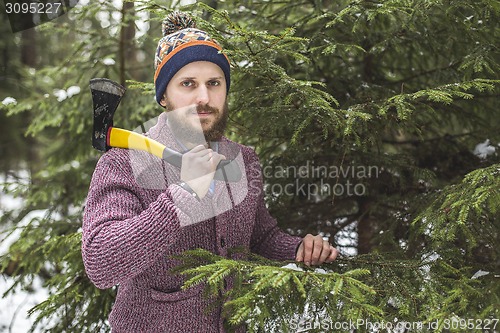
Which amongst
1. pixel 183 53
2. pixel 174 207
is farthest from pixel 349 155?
pixel 174 207

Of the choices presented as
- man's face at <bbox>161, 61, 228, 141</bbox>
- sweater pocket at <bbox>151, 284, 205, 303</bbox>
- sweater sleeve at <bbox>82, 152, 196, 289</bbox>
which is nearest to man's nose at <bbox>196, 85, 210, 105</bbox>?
man's face at <bbox>161, 61, 228, 141</bbox>

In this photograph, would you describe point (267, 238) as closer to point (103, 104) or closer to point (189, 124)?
point (189, 124)

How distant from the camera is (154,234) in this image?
2209 mm

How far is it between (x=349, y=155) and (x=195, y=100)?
129 centimetres

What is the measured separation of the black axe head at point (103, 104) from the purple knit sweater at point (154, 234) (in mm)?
116

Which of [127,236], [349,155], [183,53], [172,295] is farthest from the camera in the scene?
[349,155]

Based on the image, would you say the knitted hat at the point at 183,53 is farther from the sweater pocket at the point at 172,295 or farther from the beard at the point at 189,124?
the sweater pocket at the point at 172,295

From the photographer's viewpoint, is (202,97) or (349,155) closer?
(202,97)

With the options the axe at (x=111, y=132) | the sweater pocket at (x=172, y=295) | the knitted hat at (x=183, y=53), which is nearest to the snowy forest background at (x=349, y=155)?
the knitted hat at (x=183, y=53)

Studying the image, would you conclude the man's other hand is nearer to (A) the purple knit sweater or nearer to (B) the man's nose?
(A) the purple knit sweater

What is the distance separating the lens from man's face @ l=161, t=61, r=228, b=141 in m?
2.65

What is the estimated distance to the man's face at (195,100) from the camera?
8.71ft

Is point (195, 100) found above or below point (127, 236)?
above

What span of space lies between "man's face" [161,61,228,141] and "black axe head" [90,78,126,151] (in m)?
0.27
